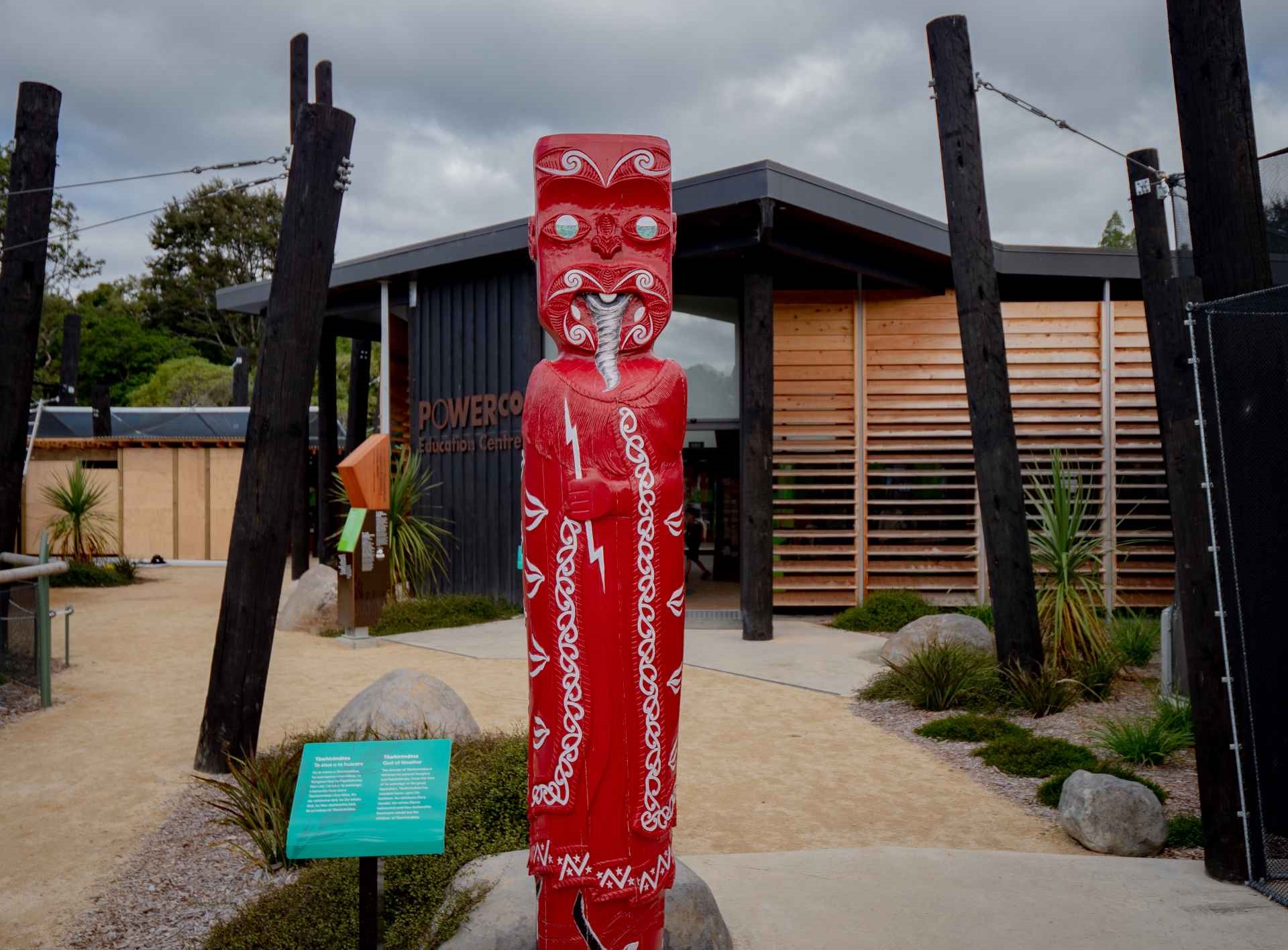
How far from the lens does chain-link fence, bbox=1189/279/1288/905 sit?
169 inches

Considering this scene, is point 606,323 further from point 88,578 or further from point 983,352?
point 88,578

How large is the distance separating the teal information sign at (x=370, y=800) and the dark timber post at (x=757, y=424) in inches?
272

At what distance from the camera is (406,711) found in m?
5.47

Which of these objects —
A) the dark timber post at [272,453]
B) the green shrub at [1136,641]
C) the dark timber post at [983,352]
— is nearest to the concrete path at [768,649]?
the dark timber post at [983,352]

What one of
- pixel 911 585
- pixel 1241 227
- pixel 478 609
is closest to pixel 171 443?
pixel 478 609

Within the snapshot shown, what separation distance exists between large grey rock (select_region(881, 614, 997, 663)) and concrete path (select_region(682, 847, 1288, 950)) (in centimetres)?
373

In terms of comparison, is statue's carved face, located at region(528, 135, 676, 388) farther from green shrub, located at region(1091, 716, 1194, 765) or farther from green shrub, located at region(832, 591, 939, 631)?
green shrub, located at region(832, 591, 939, 631)

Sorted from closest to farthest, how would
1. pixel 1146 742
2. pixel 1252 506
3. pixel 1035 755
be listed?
pixel 1252 506 → pixel 1146 742 → pixel 1035 755

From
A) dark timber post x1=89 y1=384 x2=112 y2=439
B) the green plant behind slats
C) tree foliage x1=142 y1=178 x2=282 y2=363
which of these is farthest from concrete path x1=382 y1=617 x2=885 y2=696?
tree foliage x1=142 y1=178 x2=282 y2=363

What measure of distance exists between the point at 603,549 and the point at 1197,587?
9.38 feet

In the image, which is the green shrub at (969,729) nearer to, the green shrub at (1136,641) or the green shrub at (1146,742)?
the green shrub at (1146,742)

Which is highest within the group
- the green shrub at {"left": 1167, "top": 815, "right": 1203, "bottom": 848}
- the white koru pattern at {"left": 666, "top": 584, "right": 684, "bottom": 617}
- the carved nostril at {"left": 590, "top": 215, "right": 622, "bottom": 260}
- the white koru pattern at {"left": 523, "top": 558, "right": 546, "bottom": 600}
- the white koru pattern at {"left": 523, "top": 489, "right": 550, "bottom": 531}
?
the carved nostril at {"left": 590, "top": 215, "right": 622, "bottom": 260}

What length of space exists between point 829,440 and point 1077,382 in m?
2.94

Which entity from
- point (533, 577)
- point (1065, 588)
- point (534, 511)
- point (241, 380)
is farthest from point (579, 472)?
point (241, 380)
